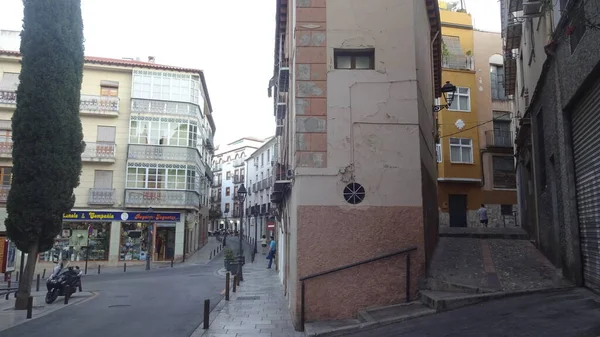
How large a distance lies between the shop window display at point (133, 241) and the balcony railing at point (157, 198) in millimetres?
1547

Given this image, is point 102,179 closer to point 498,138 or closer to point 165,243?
point 165,243

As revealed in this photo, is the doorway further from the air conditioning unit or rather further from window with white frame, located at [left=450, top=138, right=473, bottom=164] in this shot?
the air conditioning unit

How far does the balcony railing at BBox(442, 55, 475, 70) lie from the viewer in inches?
1148

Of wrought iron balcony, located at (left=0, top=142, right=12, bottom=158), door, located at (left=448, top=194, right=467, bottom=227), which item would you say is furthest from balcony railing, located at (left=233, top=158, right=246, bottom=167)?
door, located at (left=448, top=194, right=467, bottom=227)

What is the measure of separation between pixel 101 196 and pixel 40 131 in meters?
17.7

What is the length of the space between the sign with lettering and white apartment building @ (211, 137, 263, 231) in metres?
43.0

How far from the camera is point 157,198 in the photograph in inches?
1241

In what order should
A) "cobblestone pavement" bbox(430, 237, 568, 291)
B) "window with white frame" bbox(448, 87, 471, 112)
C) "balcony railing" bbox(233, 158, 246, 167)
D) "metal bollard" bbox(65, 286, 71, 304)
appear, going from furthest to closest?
"balcony railing" bbox(233, 158, 246, 167) → "window with white frame" bbox(448, 87, 471, 112) → "metal bollard" bbox(65, 286, 71, 304) → "cobblestone pavement" bbox(430, 237, 568, 291)

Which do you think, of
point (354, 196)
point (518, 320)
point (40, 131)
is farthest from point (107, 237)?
point (518, 320)

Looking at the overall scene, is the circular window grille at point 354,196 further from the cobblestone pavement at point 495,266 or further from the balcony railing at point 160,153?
the balcony railing at point 160,153

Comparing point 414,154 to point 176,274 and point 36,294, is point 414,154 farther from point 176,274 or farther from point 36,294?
point 176,274

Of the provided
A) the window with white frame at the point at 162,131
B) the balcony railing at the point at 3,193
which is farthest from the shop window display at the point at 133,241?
the balcony railing at the point at 3,193

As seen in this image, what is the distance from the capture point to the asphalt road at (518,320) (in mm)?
5590

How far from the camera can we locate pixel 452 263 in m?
10.5
